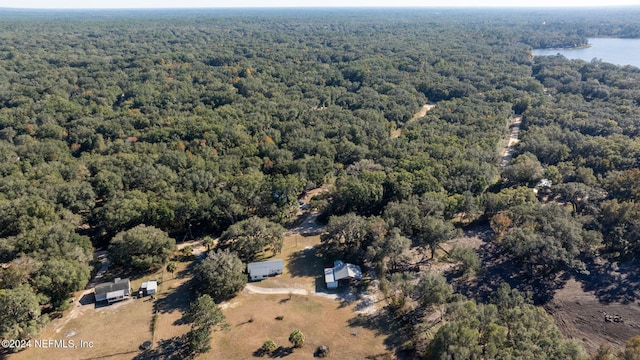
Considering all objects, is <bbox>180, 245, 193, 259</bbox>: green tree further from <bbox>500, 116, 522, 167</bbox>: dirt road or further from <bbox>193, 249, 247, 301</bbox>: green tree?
<bbox>500, 116, 522, 167</bbox>: dirt road

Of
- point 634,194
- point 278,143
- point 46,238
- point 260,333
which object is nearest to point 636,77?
point 634,194

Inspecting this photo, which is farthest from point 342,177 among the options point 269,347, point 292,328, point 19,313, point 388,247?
point 19,313

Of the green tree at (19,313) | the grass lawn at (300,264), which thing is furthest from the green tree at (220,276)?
the green tree at (19,313)

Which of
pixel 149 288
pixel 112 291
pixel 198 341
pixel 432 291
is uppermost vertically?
pixel 432 291

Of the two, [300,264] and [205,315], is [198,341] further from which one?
[300,264]

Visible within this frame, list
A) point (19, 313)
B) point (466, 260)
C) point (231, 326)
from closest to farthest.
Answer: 1. point (19, 313)
2. point (231, 326)
3. point (466, 260)

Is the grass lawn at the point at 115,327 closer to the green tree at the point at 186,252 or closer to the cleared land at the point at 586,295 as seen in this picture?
the green tree at the point at 186,252

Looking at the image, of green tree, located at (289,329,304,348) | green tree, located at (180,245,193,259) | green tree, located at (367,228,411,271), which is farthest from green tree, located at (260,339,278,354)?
green tree, located at (180,245,193,259)
